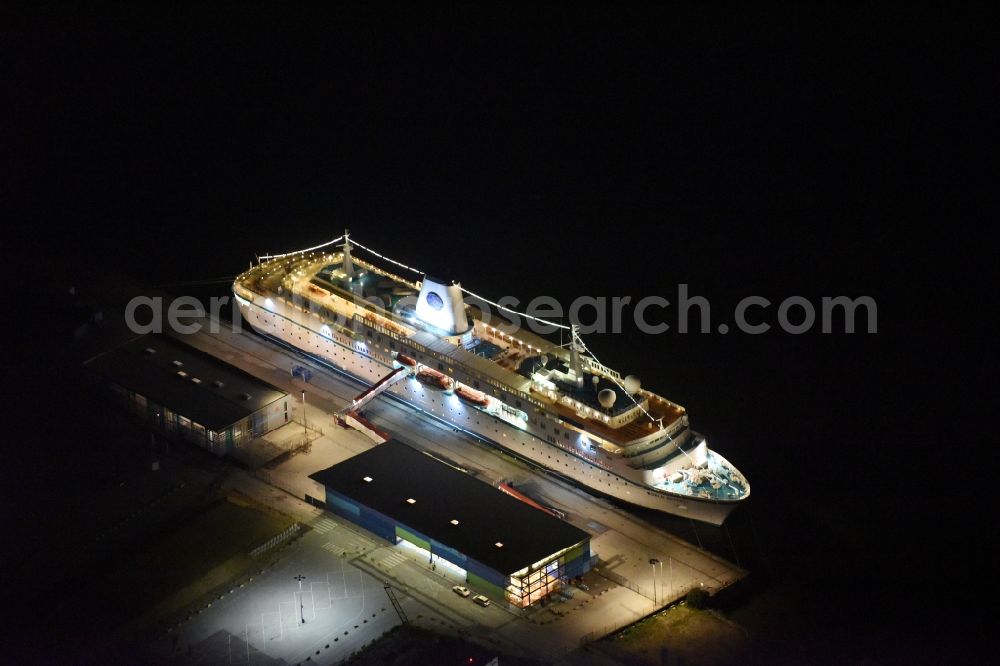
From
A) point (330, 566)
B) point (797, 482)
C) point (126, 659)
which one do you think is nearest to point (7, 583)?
point (126, 659)

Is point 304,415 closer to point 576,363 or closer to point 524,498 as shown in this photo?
point 524,498

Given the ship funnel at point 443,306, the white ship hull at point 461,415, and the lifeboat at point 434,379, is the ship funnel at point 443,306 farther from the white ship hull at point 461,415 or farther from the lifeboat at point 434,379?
the white ship hull at point 461,415

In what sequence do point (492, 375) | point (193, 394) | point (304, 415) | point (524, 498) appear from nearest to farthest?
point (524, 498) < point (492, 375) < point (193, 394) < point (304, 415)

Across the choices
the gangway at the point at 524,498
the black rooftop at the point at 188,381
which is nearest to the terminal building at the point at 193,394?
the black rooftop at the point at 188,381

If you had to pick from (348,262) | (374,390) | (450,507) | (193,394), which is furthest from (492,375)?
(193,394)

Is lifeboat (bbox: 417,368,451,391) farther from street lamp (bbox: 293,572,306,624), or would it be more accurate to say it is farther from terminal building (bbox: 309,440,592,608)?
street lamp (bbox: 293,572,306,624)

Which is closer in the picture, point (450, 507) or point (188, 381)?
point (450, 507)
